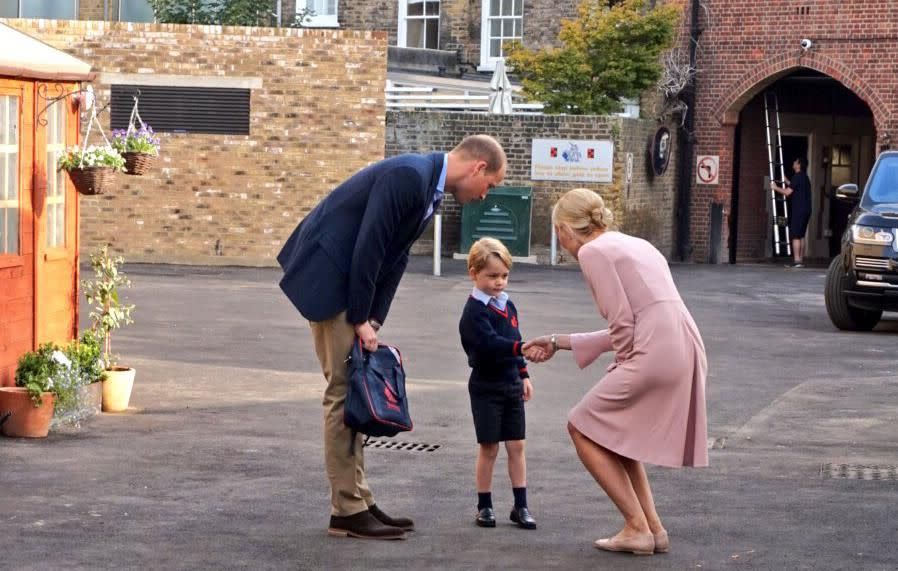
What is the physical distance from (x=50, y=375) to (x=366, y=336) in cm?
356

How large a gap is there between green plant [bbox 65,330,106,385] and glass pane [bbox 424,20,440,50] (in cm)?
2284

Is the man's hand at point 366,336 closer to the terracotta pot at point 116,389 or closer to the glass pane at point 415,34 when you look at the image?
the terracotta pot at point 116,389

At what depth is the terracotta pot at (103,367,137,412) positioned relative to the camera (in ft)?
36.0

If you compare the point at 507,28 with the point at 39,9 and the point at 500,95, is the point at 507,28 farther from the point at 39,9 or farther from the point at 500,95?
the point at 39,9

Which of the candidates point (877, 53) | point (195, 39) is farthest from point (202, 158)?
point (877, 53)

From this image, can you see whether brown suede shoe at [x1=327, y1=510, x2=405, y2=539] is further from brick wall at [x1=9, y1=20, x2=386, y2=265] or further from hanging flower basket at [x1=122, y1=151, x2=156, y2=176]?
brick wall at [x1=9, y1=20, x2=386, y2=265]

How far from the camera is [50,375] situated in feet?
33.5

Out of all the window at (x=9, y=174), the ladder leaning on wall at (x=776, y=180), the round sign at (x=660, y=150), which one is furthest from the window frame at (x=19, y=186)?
the ladder leaning on wall at (x=776, y=180)

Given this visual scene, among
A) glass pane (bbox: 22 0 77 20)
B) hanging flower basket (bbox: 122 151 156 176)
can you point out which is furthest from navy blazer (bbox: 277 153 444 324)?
glass pane (bbox: 22 0 77 20)

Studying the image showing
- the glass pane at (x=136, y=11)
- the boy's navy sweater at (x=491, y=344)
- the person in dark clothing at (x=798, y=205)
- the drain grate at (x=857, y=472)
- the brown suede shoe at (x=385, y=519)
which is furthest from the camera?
the glass pane at (x=136, y=11)

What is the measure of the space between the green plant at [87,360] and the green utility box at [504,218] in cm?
1663

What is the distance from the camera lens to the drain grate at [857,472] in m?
9.21

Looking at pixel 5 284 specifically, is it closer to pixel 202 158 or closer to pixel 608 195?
pixel 202 158

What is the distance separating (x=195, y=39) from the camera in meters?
25.8
